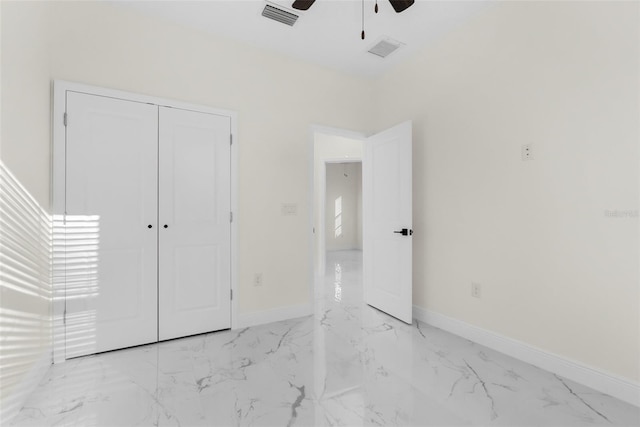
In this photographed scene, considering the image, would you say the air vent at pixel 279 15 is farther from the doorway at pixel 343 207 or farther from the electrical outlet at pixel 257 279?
the doorway at pixel 343 207

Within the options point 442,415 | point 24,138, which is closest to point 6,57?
point 24,138

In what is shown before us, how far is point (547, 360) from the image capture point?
2.10 metres

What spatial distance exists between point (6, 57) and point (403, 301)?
3.37 meters

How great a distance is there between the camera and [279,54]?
3137 millimetres

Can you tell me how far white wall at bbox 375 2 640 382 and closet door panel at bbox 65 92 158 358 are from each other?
2.62 m

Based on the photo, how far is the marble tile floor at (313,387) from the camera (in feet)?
5.24

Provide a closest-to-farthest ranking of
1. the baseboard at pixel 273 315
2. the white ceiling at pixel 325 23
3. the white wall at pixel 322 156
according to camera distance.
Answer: the white ceiling at pixel 325 23 → the baseboard at pixel 273 315 → the white wall at pixel 322 156

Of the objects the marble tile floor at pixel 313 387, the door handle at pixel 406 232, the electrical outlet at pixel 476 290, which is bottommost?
the marble tile floor at pixel 313 387

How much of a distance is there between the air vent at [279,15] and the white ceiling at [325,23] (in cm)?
5

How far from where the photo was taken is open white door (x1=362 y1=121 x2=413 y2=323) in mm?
2988

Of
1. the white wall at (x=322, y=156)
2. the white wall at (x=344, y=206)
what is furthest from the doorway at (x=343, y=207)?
the white wall at (x=322, y=156)

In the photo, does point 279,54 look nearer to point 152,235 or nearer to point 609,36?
point 152,235

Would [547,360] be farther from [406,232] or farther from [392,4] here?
[392,4]

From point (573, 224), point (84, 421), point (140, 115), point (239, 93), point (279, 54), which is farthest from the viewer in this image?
point (279, 54)
